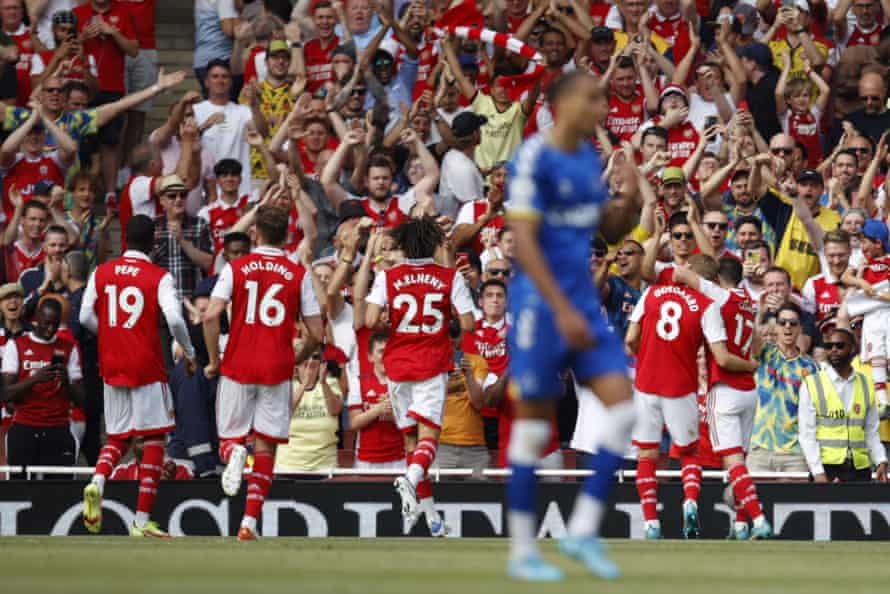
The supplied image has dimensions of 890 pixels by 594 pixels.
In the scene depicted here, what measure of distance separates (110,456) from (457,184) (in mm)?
5457

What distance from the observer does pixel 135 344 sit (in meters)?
12.5

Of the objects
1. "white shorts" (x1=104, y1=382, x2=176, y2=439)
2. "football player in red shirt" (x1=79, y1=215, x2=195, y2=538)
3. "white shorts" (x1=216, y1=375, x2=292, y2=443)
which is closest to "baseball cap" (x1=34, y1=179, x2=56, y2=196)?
"football player in red shirt" (x1=79, y1=215, x2=195, y2=538)

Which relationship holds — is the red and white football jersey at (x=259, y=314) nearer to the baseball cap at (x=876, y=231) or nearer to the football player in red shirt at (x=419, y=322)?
the football player in red shirt at (x=419, y=322)

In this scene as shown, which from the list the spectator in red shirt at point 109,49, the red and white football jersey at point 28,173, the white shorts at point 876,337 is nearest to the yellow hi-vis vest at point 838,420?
the white shorts at point 876,337

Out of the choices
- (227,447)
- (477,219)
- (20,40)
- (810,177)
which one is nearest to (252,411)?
(227,447)

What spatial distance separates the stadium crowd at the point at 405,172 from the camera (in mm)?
14250

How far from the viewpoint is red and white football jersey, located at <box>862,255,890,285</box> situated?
14867mm

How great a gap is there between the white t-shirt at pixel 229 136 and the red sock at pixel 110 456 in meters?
5.35

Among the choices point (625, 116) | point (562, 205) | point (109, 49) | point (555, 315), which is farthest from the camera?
point (109, 49)

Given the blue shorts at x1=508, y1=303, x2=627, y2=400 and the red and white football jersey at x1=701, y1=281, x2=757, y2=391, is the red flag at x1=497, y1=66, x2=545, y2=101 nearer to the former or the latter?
the red and white football jersey at x1=701, y1=281, x2=757, y2=391

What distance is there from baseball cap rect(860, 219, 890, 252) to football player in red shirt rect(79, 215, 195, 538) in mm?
6439

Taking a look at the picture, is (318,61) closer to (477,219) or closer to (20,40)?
(20,40)

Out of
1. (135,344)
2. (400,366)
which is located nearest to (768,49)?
(400,366)

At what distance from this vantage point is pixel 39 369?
14.3 meters
